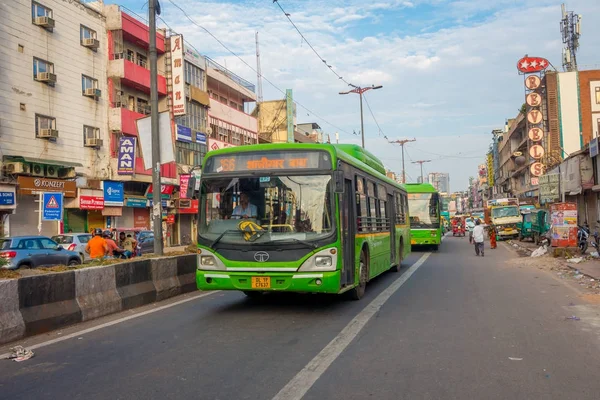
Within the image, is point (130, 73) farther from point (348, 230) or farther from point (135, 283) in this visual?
point (348, 230)

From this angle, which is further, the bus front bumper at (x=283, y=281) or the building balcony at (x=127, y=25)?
the building balcony at (x=127, y=25)

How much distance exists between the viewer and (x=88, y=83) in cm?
3041

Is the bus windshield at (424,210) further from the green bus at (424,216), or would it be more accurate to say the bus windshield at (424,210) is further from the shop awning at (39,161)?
the shop awning at (39,161)

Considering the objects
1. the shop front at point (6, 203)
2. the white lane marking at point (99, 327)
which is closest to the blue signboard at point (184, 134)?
the shop front at point (6, 203)

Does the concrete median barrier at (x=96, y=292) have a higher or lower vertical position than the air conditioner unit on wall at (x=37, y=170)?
lower

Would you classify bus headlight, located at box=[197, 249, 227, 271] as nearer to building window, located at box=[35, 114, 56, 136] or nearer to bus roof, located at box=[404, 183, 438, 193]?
bus roof, located at box=[404, 183, 438, 193]

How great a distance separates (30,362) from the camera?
594 cm

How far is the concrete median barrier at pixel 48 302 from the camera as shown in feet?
23.8

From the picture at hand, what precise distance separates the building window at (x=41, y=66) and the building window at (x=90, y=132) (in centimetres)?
360

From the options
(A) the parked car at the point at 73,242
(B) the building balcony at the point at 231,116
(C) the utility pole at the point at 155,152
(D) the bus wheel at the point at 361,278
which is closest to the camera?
(D) the bus wheel at the point at 361,278

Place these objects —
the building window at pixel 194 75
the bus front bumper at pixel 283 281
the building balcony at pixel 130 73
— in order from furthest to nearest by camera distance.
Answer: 1. the building window at pixel 194 75
2. the building balcony at pixel 130 73
3. the bus front bumper at pixel 283 281

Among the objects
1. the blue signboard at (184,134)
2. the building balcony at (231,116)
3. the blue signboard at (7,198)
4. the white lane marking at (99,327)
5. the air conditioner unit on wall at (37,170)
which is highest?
the building balcony at (231,116)

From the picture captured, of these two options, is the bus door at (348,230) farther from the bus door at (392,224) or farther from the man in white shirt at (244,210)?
the bus door at (392,224)

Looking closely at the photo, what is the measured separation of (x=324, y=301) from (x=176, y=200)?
29.8 metres
